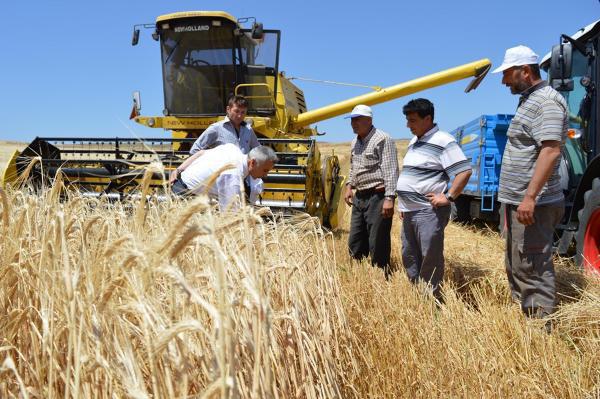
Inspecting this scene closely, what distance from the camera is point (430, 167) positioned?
11.4ft

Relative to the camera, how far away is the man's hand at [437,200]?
3342 mm

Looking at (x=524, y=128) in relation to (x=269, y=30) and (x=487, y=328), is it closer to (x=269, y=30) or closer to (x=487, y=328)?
(x=487, y=328)

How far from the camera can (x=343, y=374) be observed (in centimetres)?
203

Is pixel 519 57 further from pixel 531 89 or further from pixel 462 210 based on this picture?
pixel 462 210

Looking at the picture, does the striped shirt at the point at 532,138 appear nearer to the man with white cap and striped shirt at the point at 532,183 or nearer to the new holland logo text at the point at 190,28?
the man with white cap and striped shirt at the point at 532,183

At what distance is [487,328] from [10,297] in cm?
207

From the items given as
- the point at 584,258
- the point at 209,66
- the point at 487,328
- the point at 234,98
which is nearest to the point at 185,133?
the point at 209,66

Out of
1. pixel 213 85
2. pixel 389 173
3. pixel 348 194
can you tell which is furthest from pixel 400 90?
pixel 389 173

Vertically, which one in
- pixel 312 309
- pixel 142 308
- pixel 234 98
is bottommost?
pixel 312 309

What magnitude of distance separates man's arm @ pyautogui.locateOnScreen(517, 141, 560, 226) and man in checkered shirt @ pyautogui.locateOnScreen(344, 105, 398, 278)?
1296 millimetres

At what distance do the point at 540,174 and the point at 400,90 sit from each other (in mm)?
6529

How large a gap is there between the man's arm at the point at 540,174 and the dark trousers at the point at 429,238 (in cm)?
73

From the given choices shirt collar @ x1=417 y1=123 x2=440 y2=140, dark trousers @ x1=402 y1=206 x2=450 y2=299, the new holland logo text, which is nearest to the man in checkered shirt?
dark trousers @ x1=402 y1=206 x2=450 y2=299

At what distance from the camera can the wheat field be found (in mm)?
1082
